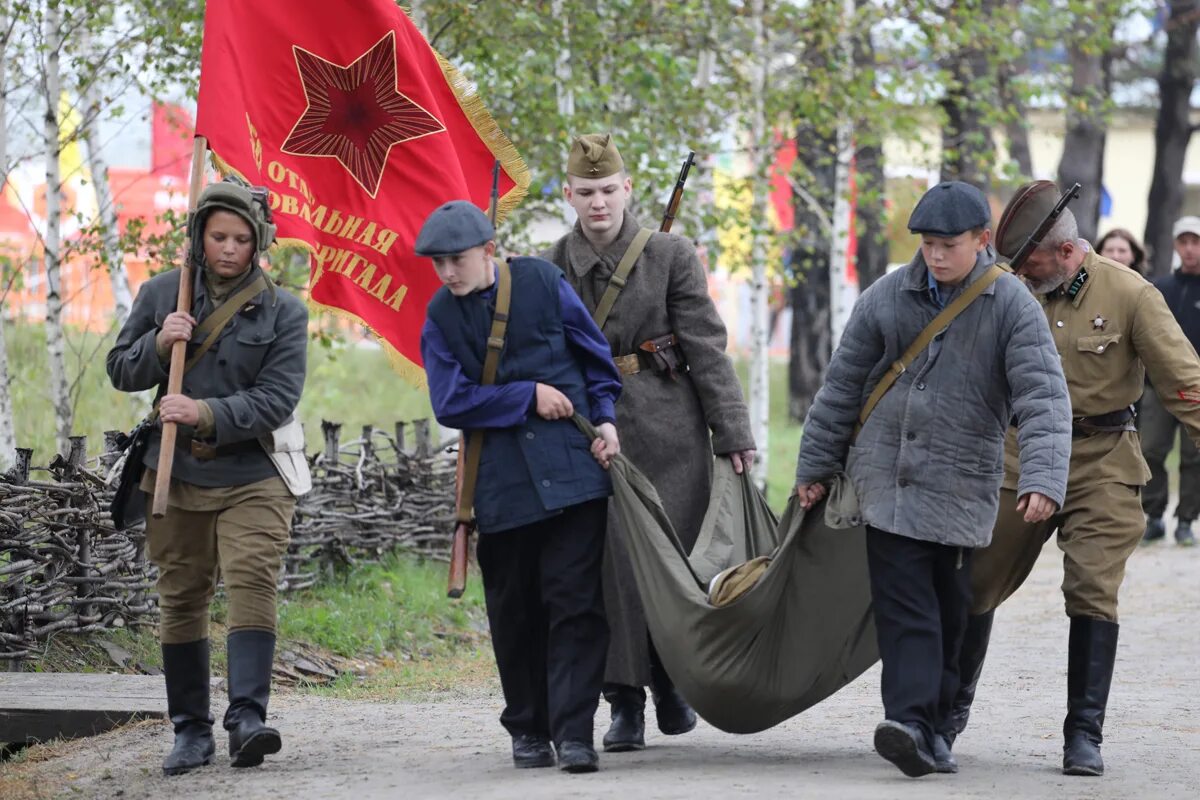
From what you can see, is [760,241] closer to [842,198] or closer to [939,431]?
[842,198]

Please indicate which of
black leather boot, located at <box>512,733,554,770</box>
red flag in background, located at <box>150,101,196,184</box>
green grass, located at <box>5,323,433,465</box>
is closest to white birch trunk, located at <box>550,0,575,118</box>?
green grass, located at <box>5,323,433,465</box>

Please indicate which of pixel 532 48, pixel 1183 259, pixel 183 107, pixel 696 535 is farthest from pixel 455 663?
pixel 183 107

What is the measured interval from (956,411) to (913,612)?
65cm

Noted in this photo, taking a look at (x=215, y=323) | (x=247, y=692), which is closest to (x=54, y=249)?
(x=215, y=323)

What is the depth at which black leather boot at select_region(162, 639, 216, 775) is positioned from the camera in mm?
6539

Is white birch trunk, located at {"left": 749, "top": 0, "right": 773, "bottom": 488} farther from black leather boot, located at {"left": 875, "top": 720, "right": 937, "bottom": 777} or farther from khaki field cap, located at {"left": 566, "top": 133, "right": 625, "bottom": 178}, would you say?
black leather boot, located at {"left": 875, "top": 720, "right": 937, "bottom": 777}

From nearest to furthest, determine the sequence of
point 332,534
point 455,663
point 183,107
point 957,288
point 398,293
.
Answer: point 957,288
point 398,293
point 455,663
point 332,534
point 183,107

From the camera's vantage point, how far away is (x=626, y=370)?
7039 millimetres

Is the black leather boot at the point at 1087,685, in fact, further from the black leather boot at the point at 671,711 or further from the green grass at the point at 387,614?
the green grass at the point at 387,614

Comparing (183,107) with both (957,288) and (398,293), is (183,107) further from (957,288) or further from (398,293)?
(957,288)

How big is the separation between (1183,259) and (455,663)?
6.62 meters

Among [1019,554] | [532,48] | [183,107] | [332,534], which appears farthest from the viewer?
[183,107]

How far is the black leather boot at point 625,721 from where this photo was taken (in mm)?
6871

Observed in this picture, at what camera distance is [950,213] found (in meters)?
6.20
